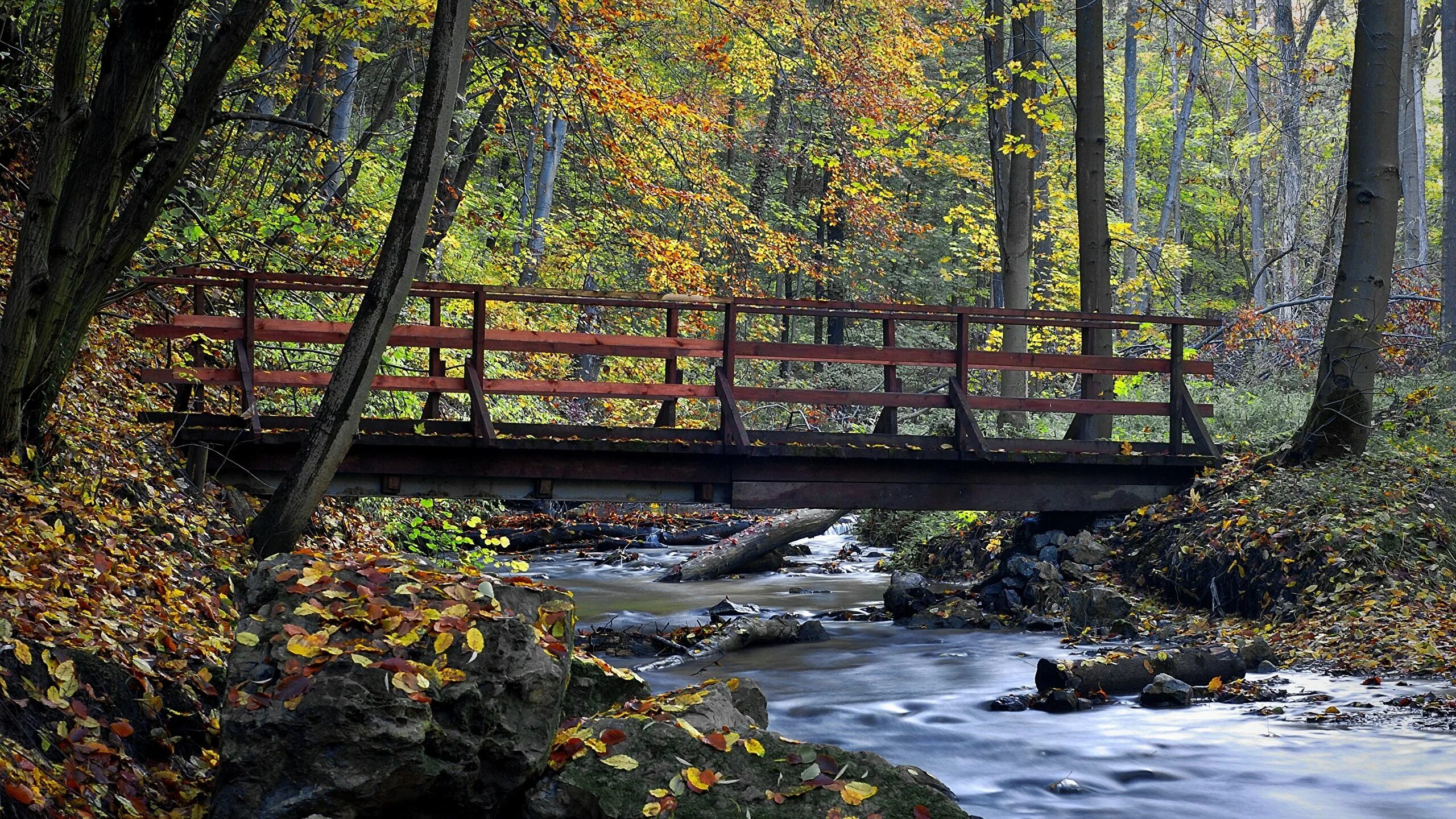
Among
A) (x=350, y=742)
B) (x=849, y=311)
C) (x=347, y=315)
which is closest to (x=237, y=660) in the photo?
(x=350, y=742)

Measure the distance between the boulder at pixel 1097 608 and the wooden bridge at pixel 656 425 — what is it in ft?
4.13

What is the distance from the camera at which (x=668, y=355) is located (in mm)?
11023

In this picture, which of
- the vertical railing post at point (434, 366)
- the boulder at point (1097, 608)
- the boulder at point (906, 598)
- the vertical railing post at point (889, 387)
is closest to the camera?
the boulder at point (1097, 608)

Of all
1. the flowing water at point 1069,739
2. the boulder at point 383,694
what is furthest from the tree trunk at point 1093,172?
the boulder at point 383,694

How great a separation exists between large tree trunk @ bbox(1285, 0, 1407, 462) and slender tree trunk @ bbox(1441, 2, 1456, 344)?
5.16 m

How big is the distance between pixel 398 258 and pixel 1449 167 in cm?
1544

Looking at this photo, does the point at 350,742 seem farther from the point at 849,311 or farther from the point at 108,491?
the point at 849,311

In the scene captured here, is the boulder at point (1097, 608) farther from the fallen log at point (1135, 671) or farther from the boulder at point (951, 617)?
the fallen log at point (1135, 671)

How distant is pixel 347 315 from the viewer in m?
13.4

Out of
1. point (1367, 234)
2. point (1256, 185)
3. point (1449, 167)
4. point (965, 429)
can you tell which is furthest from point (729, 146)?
point (1256, 185)

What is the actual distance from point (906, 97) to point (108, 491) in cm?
1284

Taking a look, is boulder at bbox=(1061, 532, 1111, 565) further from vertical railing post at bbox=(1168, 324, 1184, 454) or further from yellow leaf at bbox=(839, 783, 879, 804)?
yellow leaf at bbox=(839, 783, 879, 804)

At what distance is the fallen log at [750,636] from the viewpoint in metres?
9.97

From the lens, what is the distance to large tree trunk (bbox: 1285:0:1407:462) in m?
11.3
